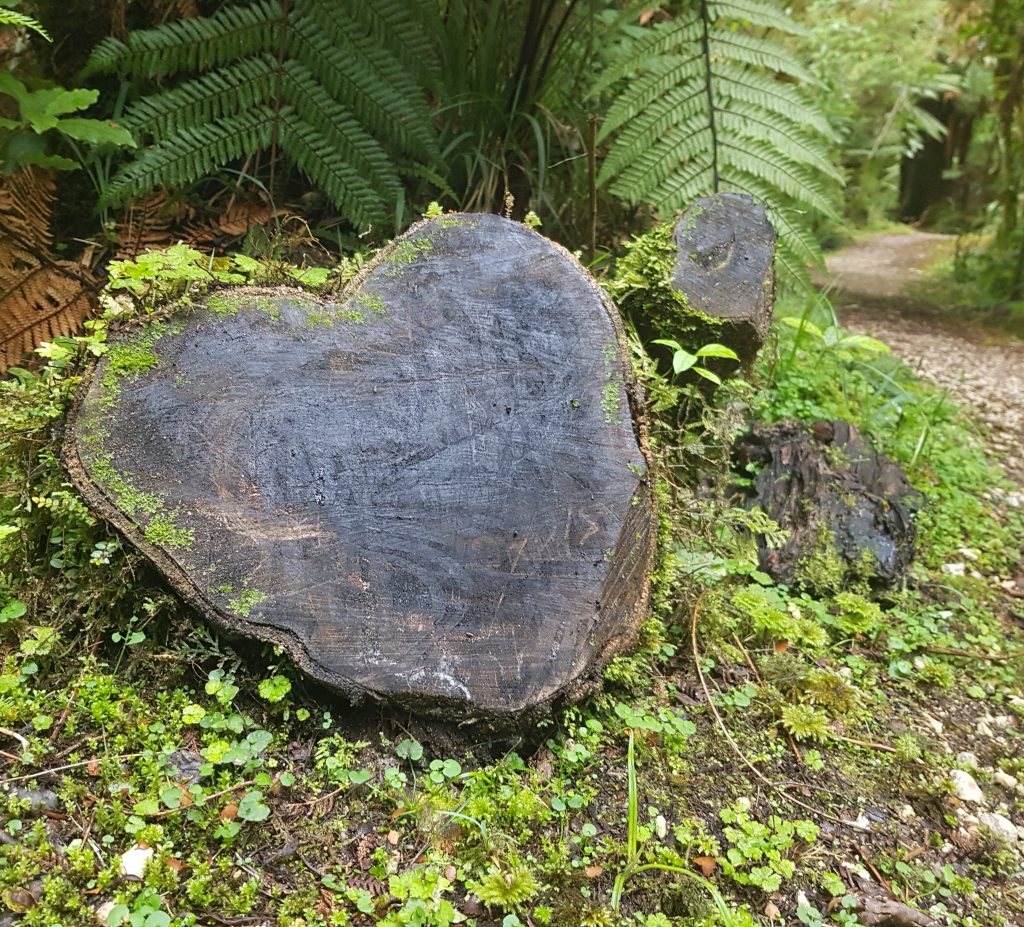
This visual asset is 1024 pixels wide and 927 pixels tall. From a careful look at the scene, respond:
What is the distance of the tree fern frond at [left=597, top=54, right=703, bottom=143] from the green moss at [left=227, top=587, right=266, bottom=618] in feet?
8.18

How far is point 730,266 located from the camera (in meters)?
2.64

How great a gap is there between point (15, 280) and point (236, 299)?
0.92 meters

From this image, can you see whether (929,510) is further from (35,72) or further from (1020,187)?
(1020,187)

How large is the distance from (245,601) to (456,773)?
2.00ft

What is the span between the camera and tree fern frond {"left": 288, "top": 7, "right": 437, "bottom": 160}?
8.71 feet

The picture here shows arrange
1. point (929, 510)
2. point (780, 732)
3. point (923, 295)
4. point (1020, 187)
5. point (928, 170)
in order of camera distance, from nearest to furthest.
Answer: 1. point (780, 732)
2. point (929, 510)
3. point (1020, 187)
4. point (923, 295)
5. point (928, 170)

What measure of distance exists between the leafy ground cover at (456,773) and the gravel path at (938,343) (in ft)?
9.14

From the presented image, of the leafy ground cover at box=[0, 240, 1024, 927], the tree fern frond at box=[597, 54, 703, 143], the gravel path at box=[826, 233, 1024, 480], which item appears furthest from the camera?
the gravel path at box=[826, 233, 1024, 480]

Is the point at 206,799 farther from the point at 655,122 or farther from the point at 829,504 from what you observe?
the point at 655,122

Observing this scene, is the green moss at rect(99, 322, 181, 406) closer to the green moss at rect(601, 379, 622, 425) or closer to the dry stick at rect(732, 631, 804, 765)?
the green moss at rect(601, 379, 622, 425)

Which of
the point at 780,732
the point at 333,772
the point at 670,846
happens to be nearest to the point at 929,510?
the point at 780,732

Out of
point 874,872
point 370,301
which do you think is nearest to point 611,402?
point 370,301

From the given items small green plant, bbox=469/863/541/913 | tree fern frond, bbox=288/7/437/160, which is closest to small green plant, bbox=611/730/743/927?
small green plant, bbox=469/863/541/913

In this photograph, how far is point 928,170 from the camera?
13.1 meters
